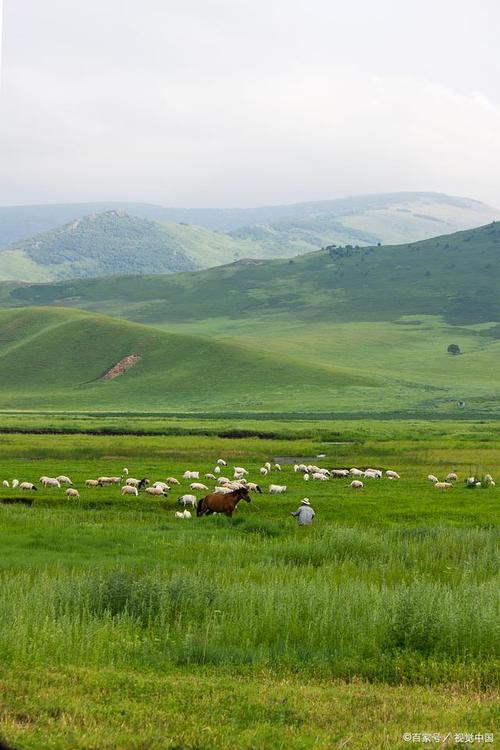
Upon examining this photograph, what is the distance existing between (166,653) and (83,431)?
78.1 meters

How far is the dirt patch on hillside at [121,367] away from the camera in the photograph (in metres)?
186

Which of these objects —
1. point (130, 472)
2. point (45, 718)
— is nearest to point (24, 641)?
point (45, 718)

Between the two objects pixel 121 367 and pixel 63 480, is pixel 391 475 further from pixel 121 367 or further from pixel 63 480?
pixel 121 367

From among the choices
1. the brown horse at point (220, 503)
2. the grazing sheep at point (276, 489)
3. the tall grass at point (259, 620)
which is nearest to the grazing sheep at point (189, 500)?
the brown horse at point (220, 503)

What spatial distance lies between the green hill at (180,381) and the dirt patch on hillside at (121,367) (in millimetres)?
556

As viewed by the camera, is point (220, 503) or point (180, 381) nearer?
point (220, 503)

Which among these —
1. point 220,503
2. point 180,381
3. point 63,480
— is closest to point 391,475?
point 220,503

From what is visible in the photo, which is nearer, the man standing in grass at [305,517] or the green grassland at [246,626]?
the green grassland at [246,626]

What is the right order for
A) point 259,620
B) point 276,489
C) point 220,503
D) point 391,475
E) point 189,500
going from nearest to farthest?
point 259,620, point 220,503, point 189,500, point 276,489, point 391,475

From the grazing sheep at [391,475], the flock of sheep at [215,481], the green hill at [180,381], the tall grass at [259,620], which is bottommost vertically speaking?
the green hill at [180,381]

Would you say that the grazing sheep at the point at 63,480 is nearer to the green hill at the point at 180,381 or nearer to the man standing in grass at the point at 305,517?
the man standing in grass at the point at 305,517

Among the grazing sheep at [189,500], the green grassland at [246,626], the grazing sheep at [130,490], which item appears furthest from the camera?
the grazing sheep at [130,490]

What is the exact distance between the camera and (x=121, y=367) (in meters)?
190

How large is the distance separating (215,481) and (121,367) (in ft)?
462
